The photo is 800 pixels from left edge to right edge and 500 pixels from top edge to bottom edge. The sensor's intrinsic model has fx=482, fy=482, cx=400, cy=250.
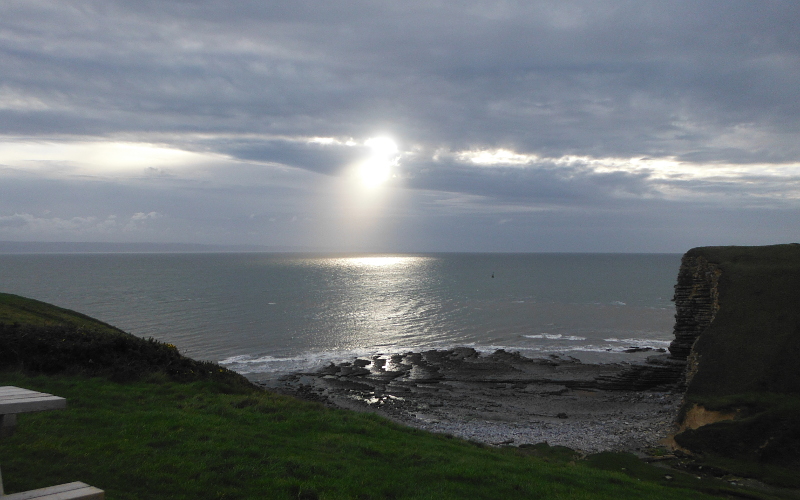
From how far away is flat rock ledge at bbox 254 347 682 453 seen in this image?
25.7m

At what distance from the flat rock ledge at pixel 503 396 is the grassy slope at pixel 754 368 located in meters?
3.23

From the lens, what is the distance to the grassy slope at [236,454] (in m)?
8.75

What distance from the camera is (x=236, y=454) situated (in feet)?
33.8

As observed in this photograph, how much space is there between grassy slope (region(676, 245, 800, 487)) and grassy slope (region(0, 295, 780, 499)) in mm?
4712

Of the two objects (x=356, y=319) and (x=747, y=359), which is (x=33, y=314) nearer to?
(x=747, y=359)

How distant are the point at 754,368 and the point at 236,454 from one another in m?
26.0

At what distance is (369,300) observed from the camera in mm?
90938

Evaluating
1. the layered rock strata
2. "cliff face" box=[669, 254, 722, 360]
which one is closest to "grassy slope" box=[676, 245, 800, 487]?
the layered rock strata

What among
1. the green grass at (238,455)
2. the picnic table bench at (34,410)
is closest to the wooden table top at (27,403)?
the picnic table bench at (34,410)

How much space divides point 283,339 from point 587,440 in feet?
125

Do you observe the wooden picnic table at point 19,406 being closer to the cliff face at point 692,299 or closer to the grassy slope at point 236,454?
the grassy slope at point 236,454

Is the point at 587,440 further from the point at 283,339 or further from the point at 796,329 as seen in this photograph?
the point at 283,339

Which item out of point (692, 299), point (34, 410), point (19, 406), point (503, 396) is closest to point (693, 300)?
point (692, 299)

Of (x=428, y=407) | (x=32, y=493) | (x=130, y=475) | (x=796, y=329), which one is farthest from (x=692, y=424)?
(x=32, y=493)
